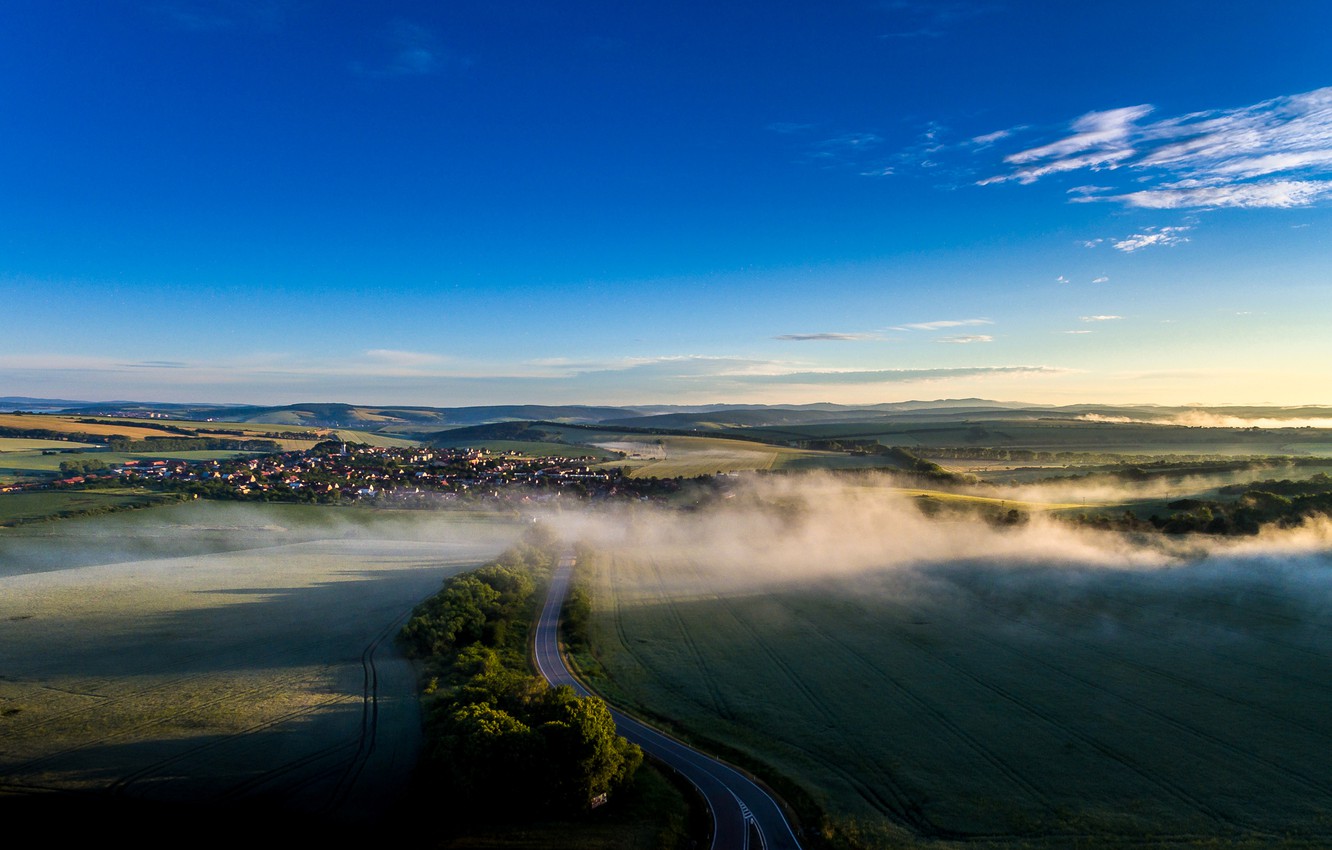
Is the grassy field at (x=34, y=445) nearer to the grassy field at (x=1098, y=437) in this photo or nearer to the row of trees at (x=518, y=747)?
the grassy field at (x=1098, y=437)

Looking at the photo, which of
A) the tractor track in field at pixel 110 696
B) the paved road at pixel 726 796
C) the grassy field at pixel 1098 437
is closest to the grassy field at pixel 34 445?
the tractor track in field at pixel 110 696

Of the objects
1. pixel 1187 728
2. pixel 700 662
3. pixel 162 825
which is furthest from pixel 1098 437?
pixel 162 825

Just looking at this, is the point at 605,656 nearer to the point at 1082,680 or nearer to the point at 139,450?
the point at 1082,680

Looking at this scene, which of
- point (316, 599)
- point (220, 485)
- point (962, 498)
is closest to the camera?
point (316, 599)

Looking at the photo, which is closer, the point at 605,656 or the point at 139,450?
the point at 605,656

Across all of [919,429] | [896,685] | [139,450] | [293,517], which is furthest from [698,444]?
[139,450]

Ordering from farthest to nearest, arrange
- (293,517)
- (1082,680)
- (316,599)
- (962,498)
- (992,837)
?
(293,517) → (962,498) → (316,599) → (1082,680) → (992,837)

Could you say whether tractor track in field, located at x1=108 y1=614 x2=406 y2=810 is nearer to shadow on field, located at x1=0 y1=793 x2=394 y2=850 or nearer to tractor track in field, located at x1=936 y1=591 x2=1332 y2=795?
shadow on field, located at x1=0 y1=793 x2=394 y2=850
